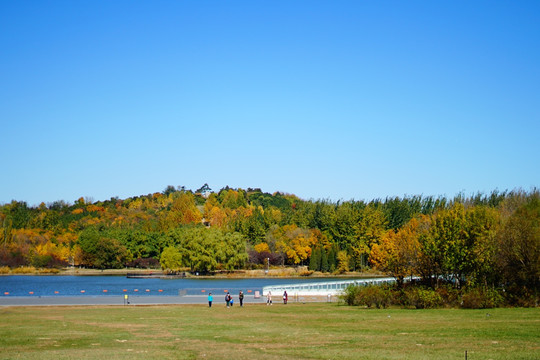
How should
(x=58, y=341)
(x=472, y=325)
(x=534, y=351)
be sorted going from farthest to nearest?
1. (x=472, y=325)
2. (x=58, y=341)
3. (x=534, y=351)

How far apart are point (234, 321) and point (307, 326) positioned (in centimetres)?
561

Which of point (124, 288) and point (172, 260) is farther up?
point (172, 260)

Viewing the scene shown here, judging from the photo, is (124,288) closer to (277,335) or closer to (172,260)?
(172,260)

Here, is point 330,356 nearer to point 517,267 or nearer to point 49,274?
point 517,267

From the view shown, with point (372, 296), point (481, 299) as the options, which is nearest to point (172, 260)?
point (372, 296)

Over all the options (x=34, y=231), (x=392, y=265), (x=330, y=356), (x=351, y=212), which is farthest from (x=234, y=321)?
(x=34, y=231)

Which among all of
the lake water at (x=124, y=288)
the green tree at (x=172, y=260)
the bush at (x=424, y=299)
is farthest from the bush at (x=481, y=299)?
the green tree at (x=172, y=260)

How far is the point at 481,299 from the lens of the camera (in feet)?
138

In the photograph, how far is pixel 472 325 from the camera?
30078 millimetres

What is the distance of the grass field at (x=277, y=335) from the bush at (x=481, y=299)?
2.10 metres

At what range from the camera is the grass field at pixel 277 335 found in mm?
21828

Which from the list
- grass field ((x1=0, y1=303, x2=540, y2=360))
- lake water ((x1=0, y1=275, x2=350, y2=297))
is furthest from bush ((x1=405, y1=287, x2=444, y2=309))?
lake water ((x1=0, y1=275, x2=350, y2=297))

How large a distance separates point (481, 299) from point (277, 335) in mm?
20128

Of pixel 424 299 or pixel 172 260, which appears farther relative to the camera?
pixel 172 260
